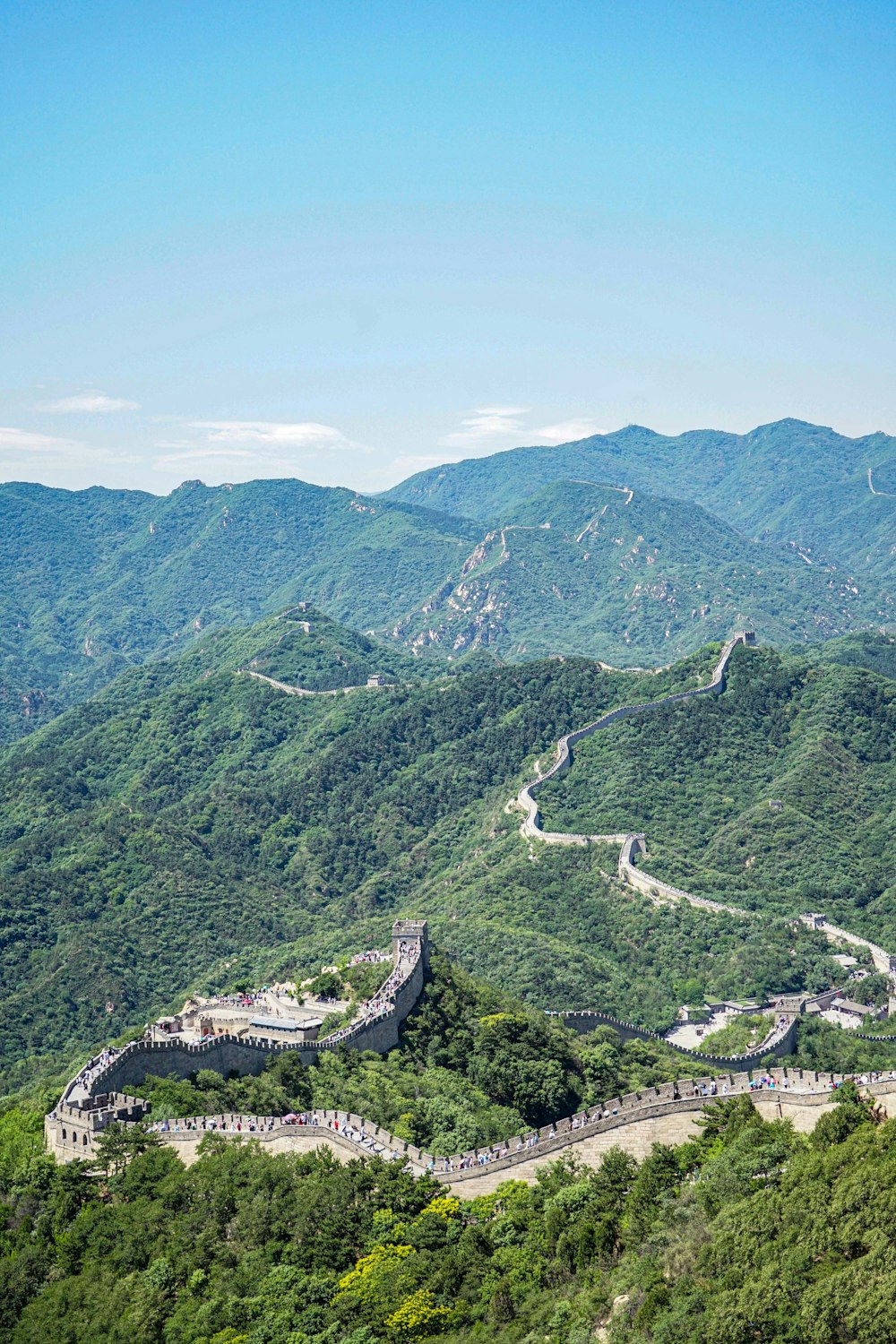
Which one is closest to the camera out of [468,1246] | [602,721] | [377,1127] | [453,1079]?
[468,1246]

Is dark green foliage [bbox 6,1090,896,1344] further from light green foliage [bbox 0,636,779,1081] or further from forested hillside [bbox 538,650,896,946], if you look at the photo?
forested hillside [bbox 538,650,896,946]

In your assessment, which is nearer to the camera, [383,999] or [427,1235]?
[427,1235]

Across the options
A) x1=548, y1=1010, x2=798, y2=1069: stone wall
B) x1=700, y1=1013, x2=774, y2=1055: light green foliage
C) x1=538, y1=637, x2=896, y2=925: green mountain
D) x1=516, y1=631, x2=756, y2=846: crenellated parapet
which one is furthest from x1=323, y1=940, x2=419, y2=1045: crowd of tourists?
x1=516, y1=631, x2=756, y2=846: crenellated parapet

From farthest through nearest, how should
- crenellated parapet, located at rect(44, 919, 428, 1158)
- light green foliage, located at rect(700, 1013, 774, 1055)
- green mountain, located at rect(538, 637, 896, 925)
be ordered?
green mountain, located at rect(538, 637, 896, 925) → light green foliage, located at rect(700, 1013, 774, 1055) → crenellated parapet, located at rect(44, 919, 428, 1158)

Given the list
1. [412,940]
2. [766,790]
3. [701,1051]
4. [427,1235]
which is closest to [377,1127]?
[427,1235]

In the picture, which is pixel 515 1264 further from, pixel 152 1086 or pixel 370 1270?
pixel 152 1086

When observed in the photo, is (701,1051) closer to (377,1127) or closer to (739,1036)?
(739,1036)

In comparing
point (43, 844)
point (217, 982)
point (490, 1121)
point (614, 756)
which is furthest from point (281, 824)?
point (490, 1121)
